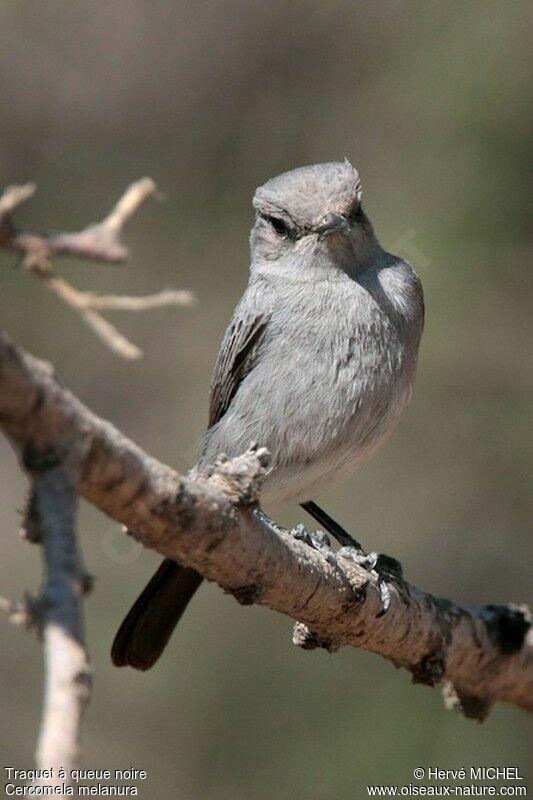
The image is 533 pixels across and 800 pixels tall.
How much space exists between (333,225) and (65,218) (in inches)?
153

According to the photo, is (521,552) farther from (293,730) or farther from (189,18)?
(189,18)

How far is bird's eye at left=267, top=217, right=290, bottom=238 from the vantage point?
205 inches

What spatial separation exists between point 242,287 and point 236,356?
3046mm

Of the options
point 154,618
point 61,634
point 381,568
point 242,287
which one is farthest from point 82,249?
point 242,287

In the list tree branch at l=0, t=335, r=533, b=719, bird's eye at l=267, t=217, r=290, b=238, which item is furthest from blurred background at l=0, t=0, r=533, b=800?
tree branch at l=0, t=335, r=533, b=719

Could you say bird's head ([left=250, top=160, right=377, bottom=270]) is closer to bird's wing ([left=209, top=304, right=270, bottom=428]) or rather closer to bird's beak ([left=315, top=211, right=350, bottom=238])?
bird's beak ([left=315, top=211, right=350, bottom=238])

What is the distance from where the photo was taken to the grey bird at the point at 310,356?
4.79 metres

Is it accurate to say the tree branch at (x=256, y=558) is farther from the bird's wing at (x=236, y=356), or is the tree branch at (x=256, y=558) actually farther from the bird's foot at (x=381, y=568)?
the bird's wing at (x=236, y=356)

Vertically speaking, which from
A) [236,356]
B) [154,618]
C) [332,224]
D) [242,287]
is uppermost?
[242,287]

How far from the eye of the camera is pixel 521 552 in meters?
7.18

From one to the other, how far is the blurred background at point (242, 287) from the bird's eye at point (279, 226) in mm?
1168

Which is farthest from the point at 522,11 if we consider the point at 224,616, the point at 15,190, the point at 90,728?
the point at 15,190

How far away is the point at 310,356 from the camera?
4.83 meters

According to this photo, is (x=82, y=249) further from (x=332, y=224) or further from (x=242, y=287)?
(x=242, y=287)
